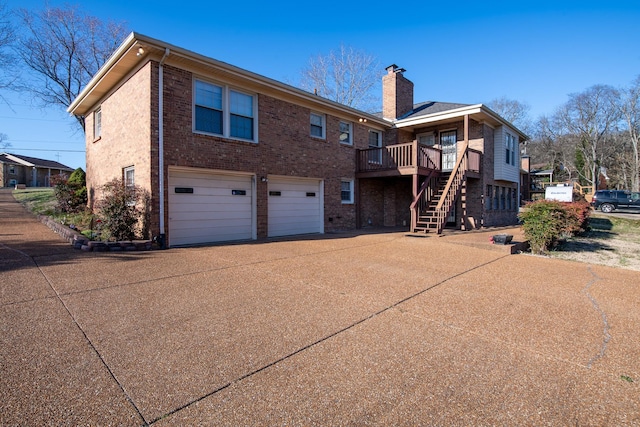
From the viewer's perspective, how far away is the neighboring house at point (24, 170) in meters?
39.4

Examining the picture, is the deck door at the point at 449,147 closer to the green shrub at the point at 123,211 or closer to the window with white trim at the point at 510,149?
the window with white trim at the point at 510,149

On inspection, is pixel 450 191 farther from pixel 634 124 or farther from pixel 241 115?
pixel 634 124

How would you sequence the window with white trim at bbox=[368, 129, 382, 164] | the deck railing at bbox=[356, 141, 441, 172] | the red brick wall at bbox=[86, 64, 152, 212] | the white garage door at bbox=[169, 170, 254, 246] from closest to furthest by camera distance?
the red brick wall at bbox=[86, 64, 152, 212] < the white garage door at bbox=[169, 170, 254, 246] < the deck railing at bbox=[356, 141, 441, 172] < the window with white trim at bbox=[368, 129, 382, 164]

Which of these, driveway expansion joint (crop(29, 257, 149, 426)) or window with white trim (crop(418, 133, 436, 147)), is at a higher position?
window with white trim (crop(418, 133, 436, 147))

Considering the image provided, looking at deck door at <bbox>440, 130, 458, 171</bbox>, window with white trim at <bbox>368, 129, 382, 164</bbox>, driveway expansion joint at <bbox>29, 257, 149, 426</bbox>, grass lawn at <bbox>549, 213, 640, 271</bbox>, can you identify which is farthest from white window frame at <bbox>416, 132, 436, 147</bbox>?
driveway expansion joint at <bbox>29, 257, 149, 426</bbox>

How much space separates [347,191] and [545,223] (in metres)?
7.19

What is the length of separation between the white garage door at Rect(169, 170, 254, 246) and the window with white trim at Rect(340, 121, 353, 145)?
493cm

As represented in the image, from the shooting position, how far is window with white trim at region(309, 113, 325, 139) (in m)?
12.2

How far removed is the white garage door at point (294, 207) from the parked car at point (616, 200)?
25.2m

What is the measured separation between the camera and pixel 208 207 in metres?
9.28

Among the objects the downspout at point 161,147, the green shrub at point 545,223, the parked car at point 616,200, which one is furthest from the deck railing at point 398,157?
the parked car at point 616,200

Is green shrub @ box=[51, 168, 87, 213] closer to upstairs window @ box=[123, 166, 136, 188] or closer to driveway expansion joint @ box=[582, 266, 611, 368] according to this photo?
upstairs window @ box=[123, 166, 136, 188]

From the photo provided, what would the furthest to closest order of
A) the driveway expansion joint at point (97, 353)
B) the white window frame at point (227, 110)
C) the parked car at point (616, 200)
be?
the parked car at point (616, 200)
the white window frame at point (227, 110)
the driveway expansion joint at point (97, 353)

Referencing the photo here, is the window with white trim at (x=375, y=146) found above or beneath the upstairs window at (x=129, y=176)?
above
